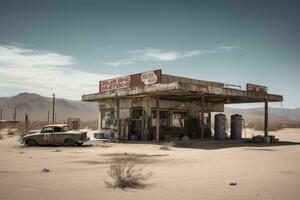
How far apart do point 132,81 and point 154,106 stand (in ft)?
8.52

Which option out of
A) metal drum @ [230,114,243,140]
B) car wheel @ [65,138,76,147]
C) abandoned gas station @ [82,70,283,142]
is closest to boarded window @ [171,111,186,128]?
abandoned gas station @ [82,70,283,142]

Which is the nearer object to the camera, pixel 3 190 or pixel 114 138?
pixel 3 190

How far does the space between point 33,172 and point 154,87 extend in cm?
1225

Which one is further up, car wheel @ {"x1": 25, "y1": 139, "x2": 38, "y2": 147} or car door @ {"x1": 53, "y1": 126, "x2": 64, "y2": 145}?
car door @ {"x1": 53, "y1": 126, "x2": 64, "y2": 145}

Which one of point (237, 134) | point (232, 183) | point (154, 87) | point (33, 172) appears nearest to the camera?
point (232, 183)

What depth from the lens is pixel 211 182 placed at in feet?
29.8

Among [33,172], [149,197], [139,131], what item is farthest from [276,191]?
[139,131]

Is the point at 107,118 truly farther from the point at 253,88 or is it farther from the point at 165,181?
the point at 165,181

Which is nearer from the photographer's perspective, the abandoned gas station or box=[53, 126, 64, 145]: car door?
box=[53, 126, 64, 145]: car door

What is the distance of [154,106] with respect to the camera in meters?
26.6

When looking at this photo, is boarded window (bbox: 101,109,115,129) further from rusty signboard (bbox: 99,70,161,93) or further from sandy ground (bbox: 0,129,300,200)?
sandy ground (bbox: 0,129,300,200)

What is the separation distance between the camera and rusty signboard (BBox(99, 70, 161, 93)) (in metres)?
24.5

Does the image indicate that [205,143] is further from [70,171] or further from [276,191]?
[276,191]

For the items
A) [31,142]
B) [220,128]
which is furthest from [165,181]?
[220,128]
